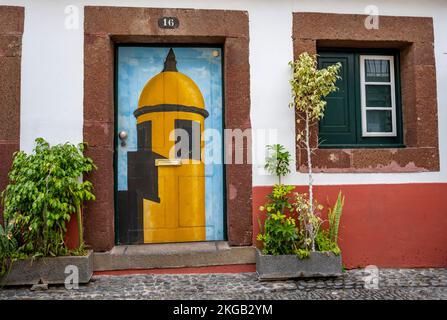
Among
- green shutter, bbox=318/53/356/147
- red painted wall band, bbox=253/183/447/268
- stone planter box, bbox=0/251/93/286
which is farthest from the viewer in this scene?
green shutter, bbox=318/53/356/147

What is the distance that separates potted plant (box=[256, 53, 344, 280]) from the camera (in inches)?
154

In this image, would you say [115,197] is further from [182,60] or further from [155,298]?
[182,60]

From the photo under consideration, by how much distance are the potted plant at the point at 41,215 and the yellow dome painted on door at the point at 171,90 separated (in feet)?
3.67

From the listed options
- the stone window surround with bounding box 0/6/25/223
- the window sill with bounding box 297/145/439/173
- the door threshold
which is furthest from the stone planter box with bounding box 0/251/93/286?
the window sill with bounding box 297/145/439/173

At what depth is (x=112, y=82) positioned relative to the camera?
4348 millimetres

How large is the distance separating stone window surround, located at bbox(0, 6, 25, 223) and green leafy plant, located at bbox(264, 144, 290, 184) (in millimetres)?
2836

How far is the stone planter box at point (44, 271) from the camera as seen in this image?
3.74 m

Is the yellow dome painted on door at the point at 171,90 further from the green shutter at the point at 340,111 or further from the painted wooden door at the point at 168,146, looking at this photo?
the green shutter at the point at 340,111

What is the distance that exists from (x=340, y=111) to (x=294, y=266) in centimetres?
203

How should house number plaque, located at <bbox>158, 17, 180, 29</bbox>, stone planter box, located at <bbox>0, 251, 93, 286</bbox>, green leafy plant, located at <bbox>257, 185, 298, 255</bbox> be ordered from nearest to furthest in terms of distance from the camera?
1. stone planter box, located at <bbox>0, 251, 93, 286</bbox>
2. green leafy plant, located at <bbox>257, 185, 298, 255</bbox>
3. house number plaque, located at <bbox>158, 17, 180, 29</bbox>

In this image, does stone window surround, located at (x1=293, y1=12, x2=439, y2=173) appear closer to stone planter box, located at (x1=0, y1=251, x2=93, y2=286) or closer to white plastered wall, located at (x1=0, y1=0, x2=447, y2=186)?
white plastered wall, located at (x1=0, y1=0, x2=447, y2=186)

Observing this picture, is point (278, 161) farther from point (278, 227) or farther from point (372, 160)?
point (372, 160)

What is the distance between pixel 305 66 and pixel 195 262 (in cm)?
251

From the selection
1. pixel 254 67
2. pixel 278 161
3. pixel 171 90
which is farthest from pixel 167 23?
pixel 278 161
